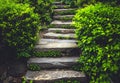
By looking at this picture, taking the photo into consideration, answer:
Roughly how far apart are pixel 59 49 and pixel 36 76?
1.15 m

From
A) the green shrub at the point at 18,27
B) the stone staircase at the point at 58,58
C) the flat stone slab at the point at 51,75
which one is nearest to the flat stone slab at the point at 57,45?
the stone staircase at the point at 58,58

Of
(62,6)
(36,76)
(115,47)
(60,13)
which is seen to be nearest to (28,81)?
(36,76)

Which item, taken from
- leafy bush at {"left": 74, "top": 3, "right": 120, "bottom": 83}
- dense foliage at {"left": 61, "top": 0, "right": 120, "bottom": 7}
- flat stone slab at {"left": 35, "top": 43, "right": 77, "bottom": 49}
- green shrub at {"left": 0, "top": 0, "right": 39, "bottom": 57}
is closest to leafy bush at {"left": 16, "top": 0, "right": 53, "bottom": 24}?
dense foliage at {"left": 61, "top": 0, "right": 120, "bottom": 7}

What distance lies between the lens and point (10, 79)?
19.1 ft

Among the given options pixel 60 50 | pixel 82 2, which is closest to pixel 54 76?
pixel 60 50

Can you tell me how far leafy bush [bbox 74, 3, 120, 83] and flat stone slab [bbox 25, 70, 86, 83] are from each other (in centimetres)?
22

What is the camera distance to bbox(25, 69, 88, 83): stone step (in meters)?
5.48

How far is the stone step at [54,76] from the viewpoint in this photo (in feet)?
18.0

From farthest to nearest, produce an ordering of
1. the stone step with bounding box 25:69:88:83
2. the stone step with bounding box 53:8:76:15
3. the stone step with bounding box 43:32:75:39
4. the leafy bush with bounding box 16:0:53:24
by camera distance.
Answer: the stone step with bounding box 53:8:76:15 < the leafy bush with bounding box 16:0:53:24 < the stone step with bounding box 43:32:75:39 < the stone step with bounding box 25:69:88:83

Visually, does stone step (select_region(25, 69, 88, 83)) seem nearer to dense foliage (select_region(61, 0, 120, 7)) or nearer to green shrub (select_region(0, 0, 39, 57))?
green shrub (select_region(0, 0, 39, 57))

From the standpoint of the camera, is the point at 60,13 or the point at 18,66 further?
the point at 60,13

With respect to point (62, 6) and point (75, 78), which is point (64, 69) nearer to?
point (75, 78)

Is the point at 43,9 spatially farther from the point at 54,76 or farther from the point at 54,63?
the point at 54,76

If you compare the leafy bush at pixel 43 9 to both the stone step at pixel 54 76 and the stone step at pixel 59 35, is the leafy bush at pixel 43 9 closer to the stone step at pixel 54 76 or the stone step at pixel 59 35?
the stone step at pixel 59 35
